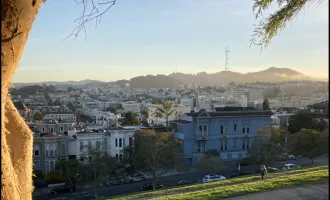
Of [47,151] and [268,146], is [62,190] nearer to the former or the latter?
[47,151]

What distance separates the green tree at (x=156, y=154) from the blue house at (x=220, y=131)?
5.33 m

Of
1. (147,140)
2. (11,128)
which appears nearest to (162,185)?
(147,140)

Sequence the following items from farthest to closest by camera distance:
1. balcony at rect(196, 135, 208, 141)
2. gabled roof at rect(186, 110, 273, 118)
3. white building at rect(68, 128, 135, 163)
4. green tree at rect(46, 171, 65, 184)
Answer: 1. gabled roof at rect(186, 110, 273, 118)
2. balcony at rect(196, 135, 208, 141)
3. white building at rect(68, 128, 135, 163)
4. green tree at rect(46, 171, 65, 184)

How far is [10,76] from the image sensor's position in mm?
2256

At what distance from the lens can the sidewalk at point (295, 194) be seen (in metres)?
7.19

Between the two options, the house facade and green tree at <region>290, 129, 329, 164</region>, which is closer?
green tree at <region>290, 129, 329, 164</region>

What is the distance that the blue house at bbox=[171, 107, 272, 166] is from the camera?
2816 centimetres

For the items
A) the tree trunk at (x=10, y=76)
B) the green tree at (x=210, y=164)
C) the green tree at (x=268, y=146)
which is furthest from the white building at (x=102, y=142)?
the tree trunk at (x=10, y=76)

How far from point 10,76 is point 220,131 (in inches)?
1071

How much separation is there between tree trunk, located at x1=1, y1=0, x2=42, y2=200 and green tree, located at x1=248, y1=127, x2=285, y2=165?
21776mm

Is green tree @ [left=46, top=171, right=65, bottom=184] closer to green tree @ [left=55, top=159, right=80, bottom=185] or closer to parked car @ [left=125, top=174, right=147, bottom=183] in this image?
green tree @ [left=55, top=159, right=80, bottom=185]

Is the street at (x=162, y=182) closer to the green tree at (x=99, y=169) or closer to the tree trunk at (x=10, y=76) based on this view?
the green tree at (x=99, y=169)

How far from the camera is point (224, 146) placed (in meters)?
29.0

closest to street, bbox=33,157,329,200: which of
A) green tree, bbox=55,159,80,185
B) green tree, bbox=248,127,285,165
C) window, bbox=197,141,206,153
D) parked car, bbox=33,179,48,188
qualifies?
green tree, bbox=55,159,80,185
